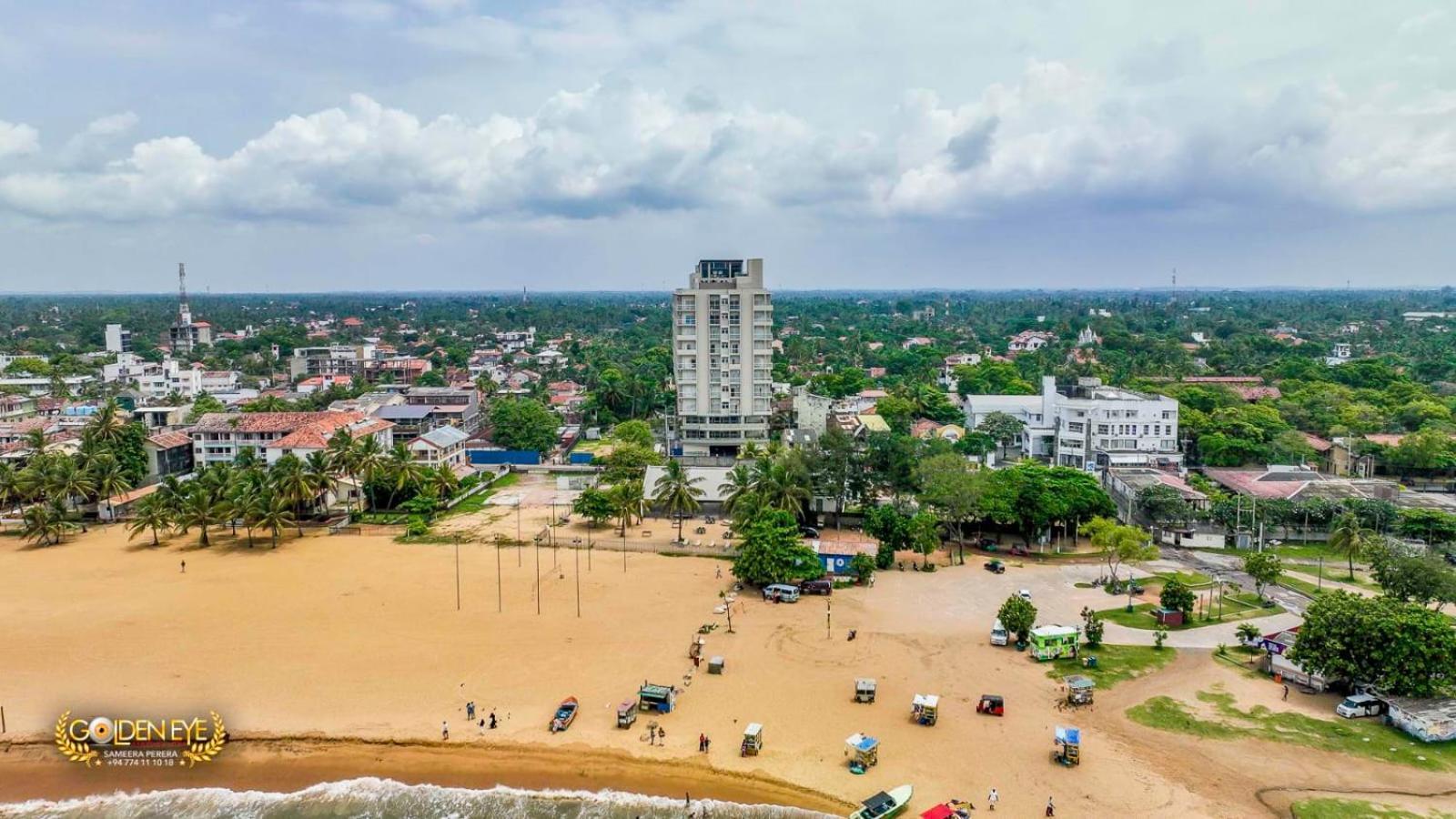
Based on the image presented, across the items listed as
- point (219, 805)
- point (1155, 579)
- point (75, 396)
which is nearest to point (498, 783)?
point (219, 805)

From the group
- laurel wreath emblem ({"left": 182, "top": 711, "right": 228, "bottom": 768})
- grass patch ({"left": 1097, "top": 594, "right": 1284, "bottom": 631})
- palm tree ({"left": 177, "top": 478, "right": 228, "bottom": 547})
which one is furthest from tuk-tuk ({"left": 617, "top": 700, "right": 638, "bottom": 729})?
palm tree ({"left": 177, "top": 478, "right": 228, "bottom": 547})

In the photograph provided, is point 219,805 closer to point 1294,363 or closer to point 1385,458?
point 1385,458

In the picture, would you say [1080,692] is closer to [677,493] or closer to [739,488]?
[739,488]

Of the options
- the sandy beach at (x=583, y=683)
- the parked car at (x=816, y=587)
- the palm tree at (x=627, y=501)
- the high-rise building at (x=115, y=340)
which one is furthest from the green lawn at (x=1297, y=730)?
the high-rise building at (x=115, y=340)

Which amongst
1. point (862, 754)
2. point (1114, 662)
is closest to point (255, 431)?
point (862, 754)

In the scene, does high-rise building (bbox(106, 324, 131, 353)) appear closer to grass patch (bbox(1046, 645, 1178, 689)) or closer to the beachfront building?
the beachfront building
